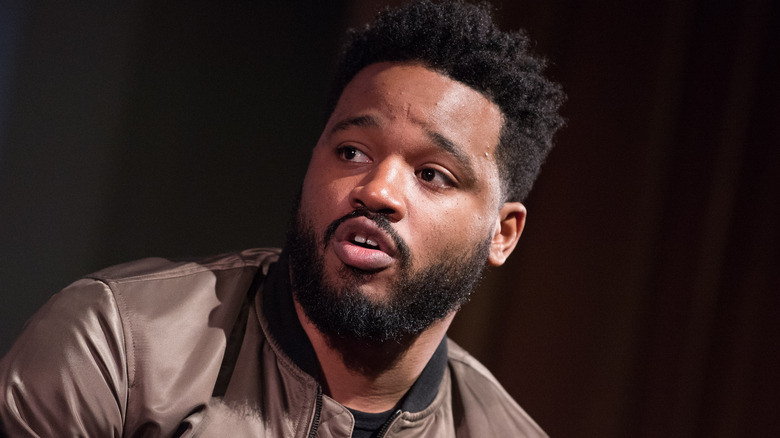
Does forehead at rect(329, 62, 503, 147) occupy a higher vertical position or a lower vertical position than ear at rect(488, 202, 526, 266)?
higher

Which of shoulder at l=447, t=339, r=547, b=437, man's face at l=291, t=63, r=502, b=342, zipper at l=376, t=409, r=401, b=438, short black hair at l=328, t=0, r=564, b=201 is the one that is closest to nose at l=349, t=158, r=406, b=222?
man's face at l=291, t=63, r=502, b=342

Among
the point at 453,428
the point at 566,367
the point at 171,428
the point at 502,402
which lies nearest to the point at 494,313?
the point at 566,367

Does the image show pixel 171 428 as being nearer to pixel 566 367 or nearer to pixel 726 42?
pixel 566 367

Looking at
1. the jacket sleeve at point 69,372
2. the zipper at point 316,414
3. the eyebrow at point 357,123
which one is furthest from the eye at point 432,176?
the jacket sleeve at point 69,372

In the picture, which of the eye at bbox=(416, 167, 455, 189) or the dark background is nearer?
the eye at bbox=(416, 167, 455, 189)

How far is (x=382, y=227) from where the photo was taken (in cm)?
112

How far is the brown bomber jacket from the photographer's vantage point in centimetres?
Answer: 101

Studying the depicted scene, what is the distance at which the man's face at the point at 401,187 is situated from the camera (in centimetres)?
113

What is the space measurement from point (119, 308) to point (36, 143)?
93cm

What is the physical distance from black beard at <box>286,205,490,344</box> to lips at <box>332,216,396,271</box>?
1cm

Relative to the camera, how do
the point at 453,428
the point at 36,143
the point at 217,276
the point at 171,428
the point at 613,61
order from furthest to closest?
the point at 613,61 < the point at 36,143 < the point at 453,428 < the point at 217,276 < the point at 171,428

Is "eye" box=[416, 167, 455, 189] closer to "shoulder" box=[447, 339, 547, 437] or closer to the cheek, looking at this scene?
the cheek

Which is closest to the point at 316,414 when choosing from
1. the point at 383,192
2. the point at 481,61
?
the point at 383,192

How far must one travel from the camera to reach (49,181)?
183cm
